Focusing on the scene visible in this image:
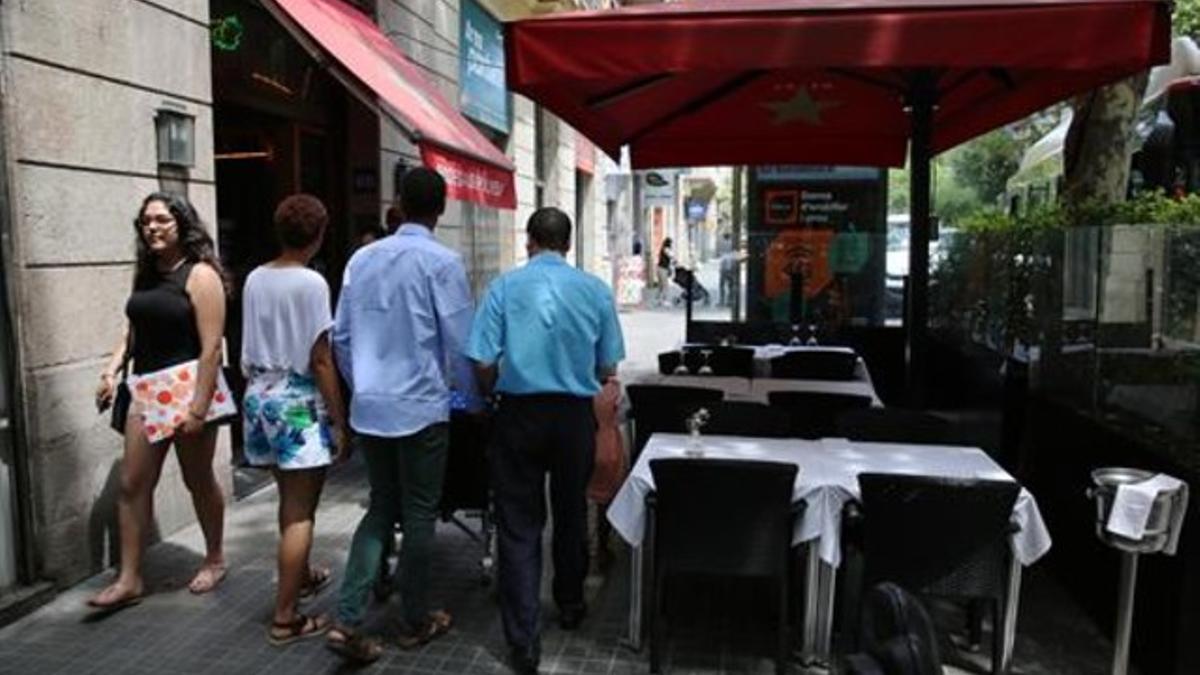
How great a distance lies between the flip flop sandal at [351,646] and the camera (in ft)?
12.9

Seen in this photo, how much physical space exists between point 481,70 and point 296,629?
31.4 feet

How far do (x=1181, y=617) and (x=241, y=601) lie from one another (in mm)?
3989

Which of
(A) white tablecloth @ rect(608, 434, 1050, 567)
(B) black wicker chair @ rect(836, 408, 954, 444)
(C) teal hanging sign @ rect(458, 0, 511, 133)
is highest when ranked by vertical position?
(C) teal hanging sign @ rect(458, 0, 511, 133)

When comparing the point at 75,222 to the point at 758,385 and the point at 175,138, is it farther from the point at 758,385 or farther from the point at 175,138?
the point at 758,385

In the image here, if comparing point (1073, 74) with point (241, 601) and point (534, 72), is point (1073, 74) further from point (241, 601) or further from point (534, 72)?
point (241, 601)

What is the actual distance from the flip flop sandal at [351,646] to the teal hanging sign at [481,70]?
829cm

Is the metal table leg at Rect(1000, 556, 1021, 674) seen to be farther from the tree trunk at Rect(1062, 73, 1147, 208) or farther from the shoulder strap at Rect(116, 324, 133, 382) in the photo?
the tree trunk at Rect(1062, 73, 1147, 208)

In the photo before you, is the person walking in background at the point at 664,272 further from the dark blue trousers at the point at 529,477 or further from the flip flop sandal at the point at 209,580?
the dark blue trousers at the point at 529,477

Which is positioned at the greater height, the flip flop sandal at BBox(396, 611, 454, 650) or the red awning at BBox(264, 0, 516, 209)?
the red awning at BBox(264, 0, 516, 209)

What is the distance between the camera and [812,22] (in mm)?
4113

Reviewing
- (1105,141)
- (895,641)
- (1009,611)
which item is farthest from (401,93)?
(895,641)

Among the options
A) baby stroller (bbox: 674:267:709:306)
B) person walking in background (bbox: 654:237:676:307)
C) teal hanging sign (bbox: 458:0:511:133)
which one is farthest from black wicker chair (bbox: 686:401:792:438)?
person walking in background (bbox: 654:237:676:307)

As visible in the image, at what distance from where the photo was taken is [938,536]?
3.79 m

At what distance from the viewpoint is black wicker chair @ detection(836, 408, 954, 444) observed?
5020 millimetres
